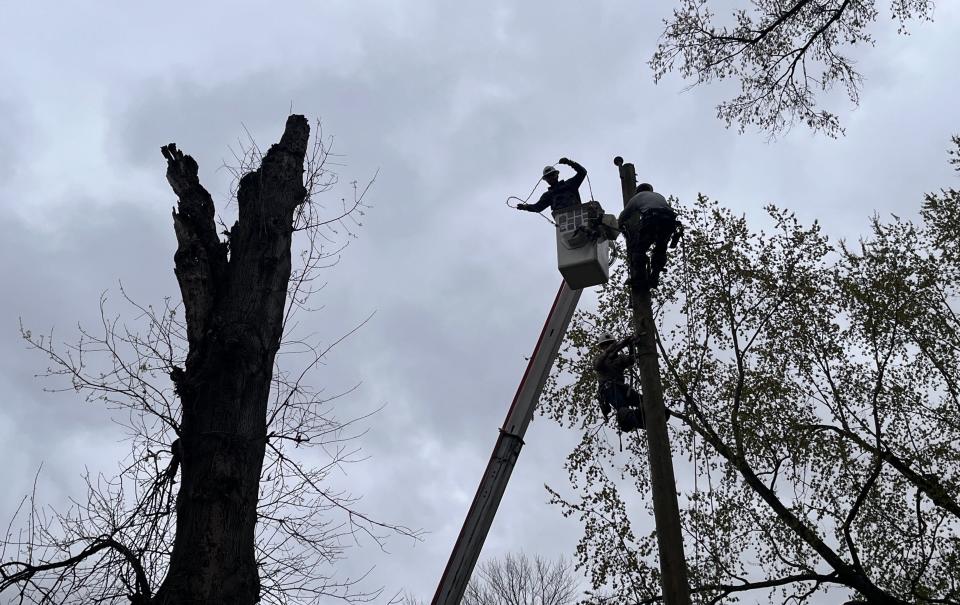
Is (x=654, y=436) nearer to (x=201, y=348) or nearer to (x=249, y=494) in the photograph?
(x=249, y=494)

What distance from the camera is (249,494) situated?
4531 mm

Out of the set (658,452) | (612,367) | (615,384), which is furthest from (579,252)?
→ (658,452)

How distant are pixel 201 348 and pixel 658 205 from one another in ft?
12.0

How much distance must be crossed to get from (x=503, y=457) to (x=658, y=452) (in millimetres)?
1380

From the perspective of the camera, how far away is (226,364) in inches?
192

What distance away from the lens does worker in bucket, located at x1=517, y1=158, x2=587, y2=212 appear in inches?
279

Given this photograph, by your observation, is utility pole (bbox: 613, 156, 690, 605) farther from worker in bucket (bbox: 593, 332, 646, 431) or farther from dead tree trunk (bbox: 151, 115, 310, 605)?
dead tree trunk (bbox: 151, 115, 310, 605)

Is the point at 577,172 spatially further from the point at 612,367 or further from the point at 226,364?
the point at 226,364

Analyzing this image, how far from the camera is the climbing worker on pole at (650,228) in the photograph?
6375 millimetres

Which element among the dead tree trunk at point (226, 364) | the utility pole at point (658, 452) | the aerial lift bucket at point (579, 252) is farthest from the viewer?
the aerial lift bucket at point (579, 252)

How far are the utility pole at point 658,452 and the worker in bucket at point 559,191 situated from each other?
2.50 feet

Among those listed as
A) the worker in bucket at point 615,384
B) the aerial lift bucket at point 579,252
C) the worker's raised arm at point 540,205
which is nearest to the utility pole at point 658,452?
the aerial lift bucket at point 579,252

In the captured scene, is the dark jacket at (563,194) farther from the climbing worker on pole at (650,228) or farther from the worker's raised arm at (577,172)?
the climbing worker on pole at (650,228)

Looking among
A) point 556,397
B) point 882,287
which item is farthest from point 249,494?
point 882,287
